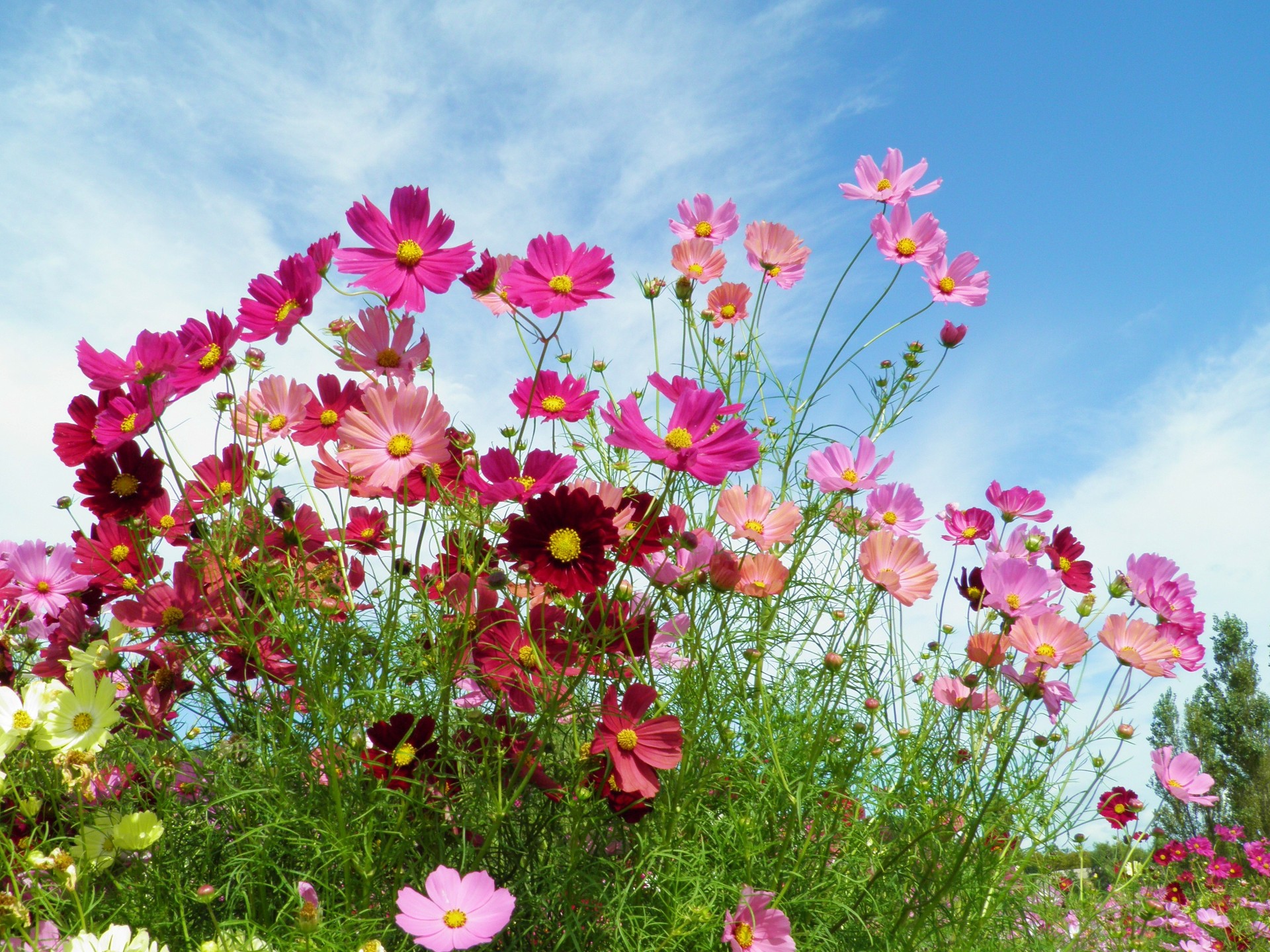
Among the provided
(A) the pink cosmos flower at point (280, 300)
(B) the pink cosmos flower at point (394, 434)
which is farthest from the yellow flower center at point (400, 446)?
(A) the pink cosmos flower at point (280, 300)

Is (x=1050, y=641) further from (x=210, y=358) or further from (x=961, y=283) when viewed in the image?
(x=210, y=358)

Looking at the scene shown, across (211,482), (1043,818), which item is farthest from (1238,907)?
(211,482)

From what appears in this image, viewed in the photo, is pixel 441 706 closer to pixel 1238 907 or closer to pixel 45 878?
pixel 45 878

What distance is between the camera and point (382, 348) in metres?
1.19

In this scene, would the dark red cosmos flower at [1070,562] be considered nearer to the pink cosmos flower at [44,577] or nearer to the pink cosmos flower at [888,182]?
the pink cosmos flower at [888,182]

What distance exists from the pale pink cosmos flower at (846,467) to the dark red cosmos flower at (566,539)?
0.53 metres

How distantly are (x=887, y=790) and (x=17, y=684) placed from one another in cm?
151

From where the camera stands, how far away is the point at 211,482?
1.38 m

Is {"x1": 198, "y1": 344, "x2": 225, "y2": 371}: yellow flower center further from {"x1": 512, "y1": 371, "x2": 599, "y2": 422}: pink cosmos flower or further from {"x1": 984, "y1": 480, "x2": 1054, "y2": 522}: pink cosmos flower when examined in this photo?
{"x1": 984, "y1": 480, "x2": 1054, "y2": 522}: pink cosmos flower

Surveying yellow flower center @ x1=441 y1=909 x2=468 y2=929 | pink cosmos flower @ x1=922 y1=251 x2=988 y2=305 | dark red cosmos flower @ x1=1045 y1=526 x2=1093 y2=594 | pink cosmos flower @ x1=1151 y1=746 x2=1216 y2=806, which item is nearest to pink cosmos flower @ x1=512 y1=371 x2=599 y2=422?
yellow flower center @ x1=441 y1=909 x2=468 y2=929

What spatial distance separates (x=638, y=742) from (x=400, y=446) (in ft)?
1.42

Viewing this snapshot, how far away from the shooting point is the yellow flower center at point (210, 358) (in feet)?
4.01

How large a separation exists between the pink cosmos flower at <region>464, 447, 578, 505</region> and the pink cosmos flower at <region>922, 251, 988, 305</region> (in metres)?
0.91

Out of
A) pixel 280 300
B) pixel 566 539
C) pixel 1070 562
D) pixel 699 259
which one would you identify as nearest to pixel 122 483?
pixel 280 300
